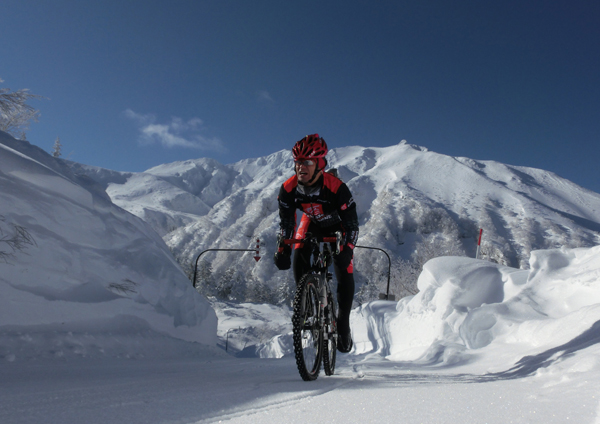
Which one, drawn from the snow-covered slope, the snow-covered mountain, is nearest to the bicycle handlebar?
the snow-covered slope

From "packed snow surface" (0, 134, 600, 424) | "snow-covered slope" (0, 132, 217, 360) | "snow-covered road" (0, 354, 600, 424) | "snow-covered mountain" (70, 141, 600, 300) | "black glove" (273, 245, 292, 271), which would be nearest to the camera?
"snow-covered road" (0, 354, 600, 424)

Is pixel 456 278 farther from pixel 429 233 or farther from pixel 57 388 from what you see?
pixel 429 233

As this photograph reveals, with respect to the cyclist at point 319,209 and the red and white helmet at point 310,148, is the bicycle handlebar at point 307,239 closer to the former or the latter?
the cyclist at point 319,209

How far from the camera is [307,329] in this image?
325 cm

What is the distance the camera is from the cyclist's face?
11.9 feet

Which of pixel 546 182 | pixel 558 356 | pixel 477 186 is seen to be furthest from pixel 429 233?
pixel 558 356

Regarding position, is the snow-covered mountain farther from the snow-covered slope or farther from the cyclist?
the cyclist

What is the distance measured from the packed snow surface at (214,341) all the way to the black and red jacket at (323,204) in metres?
1.54

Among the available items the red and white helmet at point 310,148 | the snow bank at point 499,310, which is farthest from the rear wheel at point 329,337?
the snow bank at point 499,310

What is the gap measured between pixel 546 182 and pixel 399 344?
162 metres

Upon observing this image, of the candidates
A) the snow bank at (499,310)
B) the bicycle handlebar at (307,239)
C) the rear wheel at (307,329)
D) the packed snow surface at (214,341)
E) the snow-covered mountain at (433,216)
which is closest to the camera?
the packed snow surface at (214,341)

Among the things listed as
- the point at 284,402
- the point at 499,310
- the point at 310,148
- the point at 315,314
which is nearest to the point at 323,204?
the point at 310,148

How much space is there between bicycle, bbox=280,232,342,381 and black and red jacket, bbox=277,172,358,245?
0.93ft

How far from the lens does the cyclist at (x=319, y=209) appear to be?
3.64 meters
